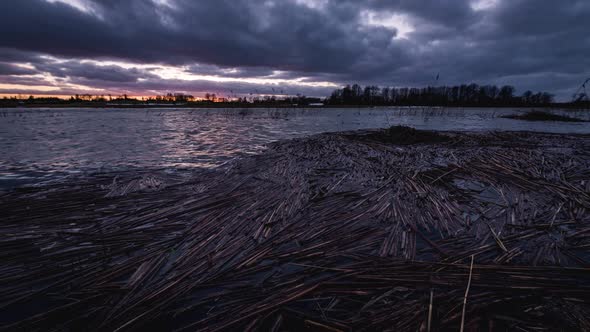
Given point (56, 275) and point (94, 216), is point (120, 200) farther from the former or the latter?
point (56, 275)

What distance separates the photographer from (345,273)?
277 centimetres

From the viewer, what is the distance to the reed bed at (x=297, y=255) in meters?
2.21

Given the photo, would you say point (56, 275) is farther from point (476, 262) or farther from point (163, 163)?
point (163, 163)

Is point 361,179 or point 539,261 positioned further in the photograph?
point 361,179

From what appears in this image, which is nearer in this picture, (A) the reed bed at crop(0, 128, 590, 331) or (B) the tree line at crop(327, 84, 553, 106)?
(A) the reed bed at crop(0, 128, 590, 331)

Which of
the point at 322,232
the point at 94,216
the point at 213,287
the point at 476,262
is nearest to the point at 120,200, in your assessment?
the point at 94,216

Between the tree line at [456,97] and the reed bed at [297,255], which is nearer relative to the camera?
the reed bed at [297,255]

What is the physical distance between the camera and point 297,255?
123 inches

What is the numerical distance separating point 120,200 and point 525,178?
30.5 feet

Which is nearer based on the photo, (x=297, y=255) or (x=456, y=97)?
(x=297, y=255)

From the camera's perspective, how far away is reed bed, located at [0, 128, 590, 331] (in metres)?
2.21

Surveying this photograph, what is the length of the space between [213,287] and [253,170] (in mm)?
4851

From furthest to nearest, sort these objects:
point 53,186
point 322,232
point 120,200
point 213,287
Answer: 1. point 53,186
2. point 120,200
3. point 322,232
4. point 213,287

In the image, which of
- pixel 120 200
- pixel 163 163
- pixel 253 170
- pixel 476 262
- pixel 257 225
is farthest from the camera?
pixel 163 163
